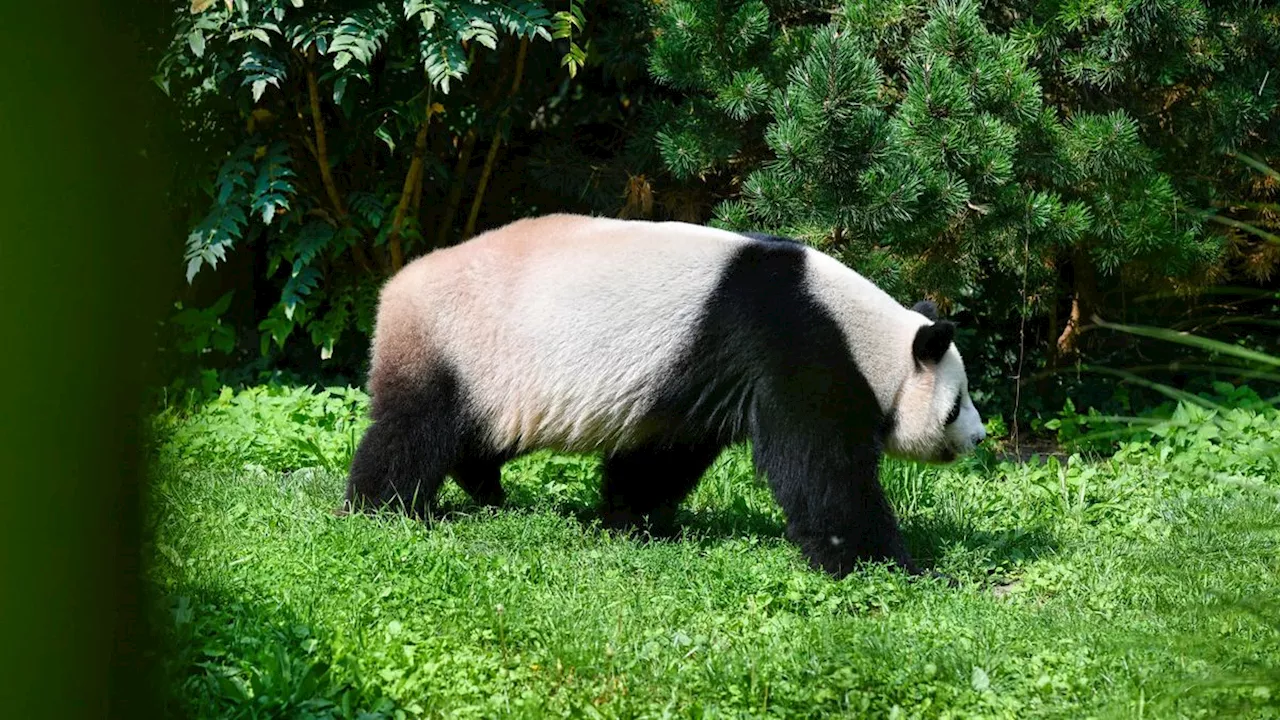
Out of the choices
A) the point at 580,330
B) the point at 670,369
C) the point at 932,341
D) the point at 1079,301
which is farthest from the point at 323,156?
the point at 1079,301

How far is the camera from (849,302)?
17.7 feet

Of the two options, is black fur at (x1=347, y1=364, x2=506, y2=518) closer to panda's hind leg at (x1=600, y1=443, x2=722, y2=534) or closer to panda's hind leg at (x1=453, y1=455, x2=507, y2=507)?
panda's hind leg at (x1=453, y1=455, x2=507, y2=507)

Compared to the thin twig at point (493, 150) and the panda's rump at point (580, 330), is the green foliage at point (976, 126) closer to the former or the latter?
the thin twig at point (493, 150)

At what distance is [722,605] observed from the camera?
4.77m

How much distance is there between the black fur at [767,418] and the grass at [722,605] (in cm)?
20

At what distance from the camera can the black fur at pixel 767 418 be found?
5168 mm

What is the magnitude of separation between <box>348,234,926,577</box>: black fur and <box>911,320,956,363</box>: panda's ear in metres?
0.02

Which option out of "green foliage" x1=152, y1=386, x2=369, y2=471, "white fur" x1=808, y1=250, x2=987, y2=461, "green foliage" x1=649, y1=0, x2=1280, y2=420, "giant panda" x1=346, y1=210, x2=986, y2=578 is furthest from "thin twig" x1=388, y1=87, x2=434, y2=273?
"white fur" x1=808, y1=250, x2=987, y2=461

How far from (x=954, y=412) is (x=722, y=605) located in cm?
145

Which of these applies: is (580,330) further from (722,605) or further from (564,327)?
(722,605)

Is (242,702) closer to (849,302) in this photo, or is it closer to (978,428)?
(849,302)

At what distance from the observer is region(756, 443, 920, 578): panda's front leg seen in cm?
515

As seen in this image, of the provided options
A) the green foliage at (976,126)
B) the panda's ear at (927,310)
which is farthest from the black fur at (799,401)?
the green foliage at (976,126)

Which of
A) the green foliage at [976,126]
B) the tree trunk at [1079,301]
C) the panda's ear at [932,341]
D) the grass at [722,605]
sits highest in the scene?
the green foliage at [976,126]
